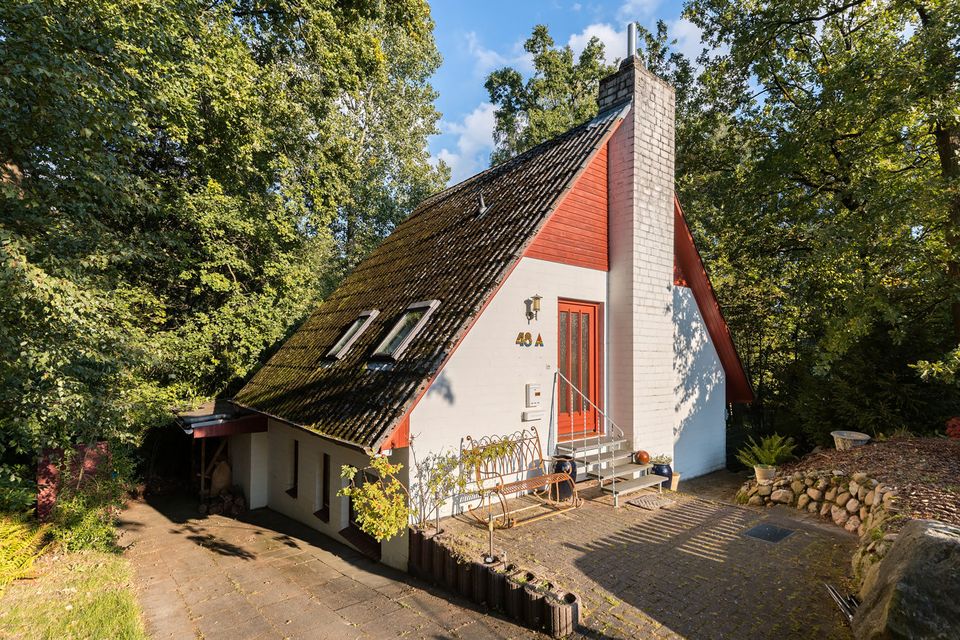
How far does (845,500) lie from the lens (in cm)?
705

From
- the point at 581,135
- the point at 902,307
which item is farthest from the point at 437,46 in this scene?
the point at 902,307

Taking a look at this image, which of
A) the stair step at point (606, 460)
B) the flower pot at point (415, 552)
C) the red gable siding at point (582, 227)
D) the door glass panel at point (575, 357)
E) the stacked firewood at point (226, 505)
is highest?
the red gable siding at point (582, 227)

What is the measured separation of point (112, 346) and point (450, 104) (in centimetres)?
2132

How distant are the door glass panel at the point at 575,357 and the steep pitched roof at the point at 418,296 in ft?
6.80

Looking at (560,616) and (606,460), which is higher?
(606,460)

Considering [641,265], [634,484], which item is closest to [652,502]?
→ [634,484]

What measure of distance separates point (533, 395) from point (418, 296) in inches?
111

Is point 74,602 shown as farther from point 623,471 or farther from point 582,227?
point 582,227

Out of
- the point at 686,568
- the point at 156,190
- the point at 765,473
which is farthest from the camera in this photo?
the point at 156,190

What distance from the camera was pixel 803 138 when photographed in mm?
11516

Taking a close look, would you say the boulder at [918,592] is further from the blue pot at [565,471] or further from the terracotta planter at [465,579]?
the blue pot at [565,471]

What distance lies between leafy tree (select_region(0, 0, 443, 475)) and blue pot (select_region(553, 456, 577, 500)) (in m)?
7.11

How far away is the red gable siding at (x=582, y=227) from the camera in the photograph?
830 centimetres

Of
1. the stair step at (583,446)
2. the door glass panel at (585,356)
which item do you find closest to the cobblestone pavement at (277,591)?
the stair step at (583,446)
